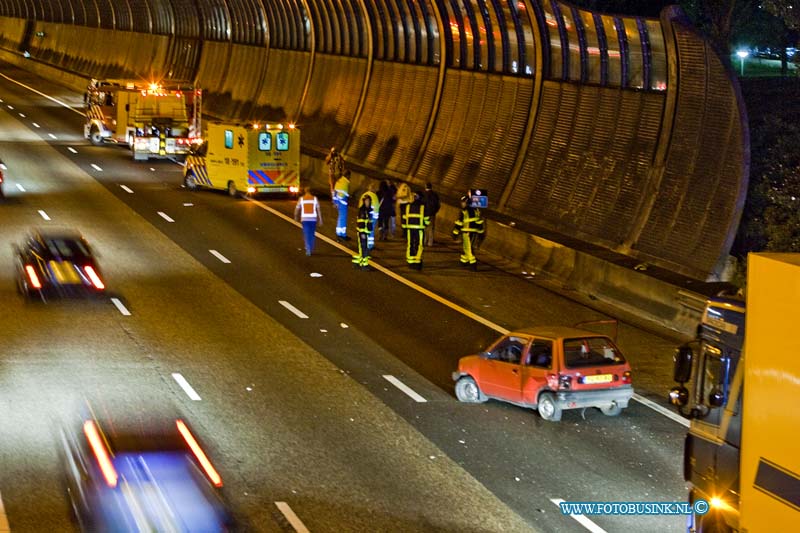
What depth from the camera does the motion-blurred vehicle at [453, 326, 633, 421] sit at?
55.8ft

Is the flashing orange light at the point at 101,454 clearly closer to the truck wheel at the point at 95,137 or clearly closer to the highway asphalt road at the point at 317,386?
the highway asphalt road at the point at 317,386

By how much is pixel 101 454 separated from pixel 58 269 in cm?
1263

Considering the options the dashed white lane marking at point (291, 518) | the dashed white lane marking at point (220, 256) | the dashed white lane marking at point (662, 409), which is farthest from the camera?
the dashed white lane marking at point (220, 256)

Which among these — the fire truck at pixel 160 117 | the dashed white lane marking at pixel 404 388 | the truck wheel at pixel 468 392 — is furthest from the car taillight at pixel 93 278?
the fire truck at pixel 160 117

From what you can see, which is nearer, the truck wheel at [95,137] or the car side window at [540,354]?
the car side window at [540,354]

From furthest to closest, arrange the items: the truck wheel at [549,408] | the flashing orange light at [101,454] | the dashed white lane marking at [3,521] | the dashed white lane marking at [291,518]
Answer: the truck wheel at [549,408], the dashed white lane marking at [291,518], the dashed white lane marking at [3,521], the flashing orange light at [101,454]

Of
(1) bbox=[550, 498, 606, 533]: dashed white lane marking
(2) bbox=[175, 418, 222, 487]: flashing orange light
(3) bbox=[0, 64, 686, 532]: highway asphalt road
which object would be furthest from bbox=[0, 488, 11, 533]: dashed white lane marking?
(1) bbox=[550, 498, 606, 533]: dashed white lane marking

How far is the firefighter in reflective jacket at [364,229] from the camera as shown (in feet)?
91.7

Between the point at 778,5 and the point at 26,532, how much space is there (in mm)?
18367

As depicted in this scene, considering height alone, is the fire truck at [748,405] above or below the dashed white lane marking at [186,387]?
above

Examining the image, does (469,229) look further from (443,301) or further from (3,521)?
(3,521)

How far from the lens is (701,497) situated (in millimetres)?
11383

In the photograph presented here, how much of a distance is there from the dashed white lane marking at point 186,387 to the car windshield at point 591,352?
503cm

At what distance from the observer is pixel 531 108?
31.2 meters
